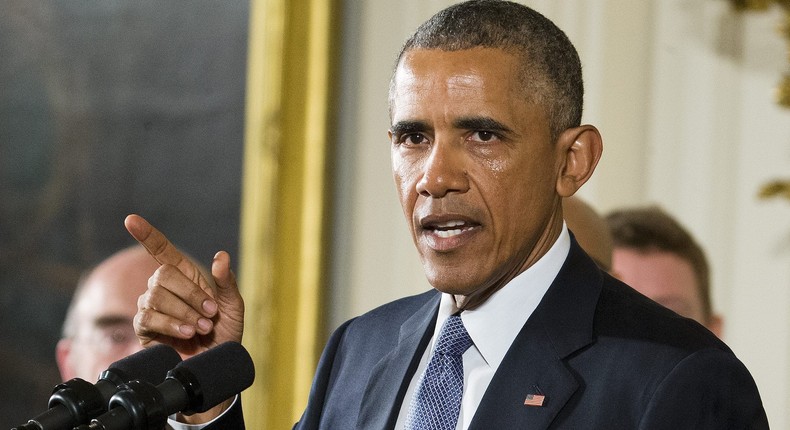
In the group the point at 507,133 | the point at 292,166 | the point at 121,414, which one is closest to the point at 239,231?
the point at 292,166

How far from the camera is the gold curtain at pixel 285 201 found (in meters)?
4.45

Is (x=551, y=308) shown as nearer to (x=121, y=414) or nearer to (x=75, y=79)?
(x=121, y=414)

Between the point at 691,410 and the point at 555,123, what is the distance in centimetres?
52

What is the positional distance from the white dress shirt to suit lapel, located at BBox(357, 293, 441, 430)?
0.08 ft

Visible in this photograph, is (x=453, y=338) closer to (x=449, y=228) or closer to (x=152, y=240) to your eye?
(x=449, y=228)

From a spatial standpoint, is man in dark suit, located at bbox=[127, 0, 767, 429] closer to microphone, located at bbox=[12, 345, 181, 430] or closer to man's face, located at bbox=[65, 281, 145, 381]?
microphone, located at bbox=[12, 345, 181, 430]

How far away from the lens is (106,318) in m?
3.58

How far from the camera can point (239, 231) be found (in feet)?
14.8

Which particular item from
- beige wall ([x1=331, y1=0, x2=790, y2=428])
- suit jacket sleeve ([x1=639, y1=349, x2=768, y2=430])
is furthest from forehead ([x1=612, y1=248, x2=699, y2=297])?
suit jacket sleeve ([x1=639, y1=349, x2=768, y2=430])

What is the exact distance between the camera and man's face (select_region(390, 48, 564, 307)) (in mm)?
1816

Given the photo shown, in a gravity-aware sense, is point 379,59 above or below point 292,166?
above

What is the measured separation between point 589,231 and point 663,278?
97cm

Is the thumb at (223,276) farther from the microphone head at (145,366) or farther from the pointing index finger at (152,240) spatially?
the microphone head at (145,366)

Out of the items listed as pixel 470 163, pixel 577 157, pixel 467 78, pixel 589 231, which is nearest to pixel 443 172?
pixel 470 163
